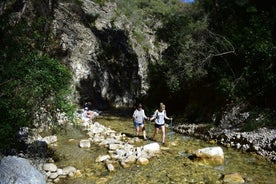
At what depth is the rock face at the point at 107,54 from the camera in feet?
107

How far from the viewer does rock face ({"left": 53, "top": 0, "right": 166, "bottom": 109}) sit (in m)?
32.5

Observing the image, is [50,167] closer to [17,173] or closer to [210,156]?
[17,173]

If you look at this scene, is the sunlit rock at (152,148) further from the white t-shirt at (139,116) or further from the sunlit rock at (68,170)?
the sunlit rock at (68,170)

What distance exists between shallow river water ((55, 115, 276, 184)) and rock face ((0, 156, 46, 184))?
1569 millimetres

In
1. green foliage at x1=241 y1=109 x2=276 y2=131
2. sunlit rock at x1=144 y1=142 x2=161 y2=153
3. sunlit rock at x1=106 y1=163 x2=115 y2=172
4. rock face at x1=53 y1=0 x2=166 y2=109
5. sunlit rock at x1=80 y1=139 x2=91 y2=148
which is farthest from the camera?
rock face at x1=53 y1=0 x2=166 y2=109

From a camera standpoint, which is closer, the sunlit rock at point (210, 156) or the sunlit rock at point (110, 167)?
the sunlit rock at point (110, 167)

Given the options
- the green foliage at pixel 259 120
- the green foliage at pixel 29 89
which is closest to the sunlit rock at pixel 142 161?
the green foliage at pixel 29 89

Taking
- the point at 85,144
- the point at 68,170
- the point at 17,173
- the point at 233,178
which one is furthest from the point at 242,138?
the point at 17,173

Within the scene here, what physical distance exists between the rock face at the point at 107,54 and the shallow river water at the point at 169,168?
17.9 meters

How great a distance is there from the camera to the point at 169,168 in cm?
1202

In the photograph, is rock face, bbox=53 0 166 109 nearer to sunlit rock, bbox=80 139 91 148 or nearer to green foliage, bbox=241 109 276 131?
sunlit rock, bbox=80 139 91 148

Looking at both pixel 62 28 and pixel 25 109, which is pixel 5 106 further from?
pixel 62 28

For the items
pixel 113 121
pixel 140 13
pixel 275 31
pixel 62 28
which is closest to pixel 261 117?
pixel 275 31

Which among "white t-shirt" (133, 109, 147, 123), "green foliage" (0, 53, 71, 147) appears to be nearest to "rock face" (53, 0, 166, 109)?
"white t-shirt" (133, 109, 147, 123)
